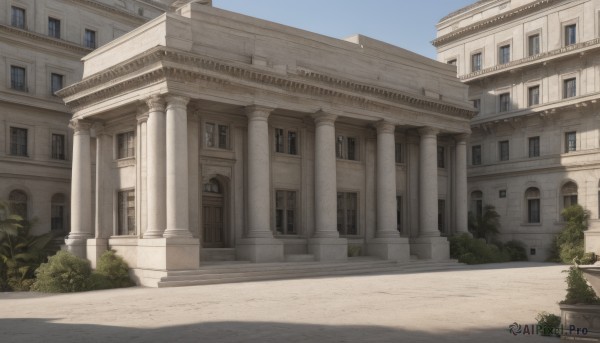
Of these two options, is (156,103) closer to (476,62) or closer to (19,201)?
(19,201)

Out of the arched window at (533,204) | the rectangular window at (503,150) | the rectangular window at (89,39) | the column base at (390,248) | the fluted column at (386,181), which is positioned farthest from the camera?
the rectangular window at (503,150)

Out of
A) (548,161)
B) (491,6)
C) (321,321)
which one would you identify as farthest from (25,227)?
(491,6)

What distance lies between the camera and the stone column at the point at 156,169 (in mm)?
28391

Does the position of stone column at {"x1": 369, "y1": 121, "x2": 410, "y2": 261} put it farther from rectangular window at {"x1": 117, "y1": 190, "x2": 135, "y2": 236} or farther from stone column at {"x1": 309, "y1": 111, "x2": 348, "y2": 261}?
rectangular window at {"x1": 117, "y1": 190, "x2": 135, "y2": 236}

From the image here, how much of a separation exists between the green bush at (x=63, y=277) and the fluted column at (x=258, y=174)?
8119 mm

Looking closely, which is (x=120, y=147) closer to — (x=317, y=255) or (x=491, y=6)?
(x=317, y=255)

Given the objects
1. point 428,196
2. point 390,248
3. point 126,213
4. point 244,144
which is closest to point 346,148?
point 428,196

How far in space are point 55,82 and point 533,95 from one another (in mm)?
32492

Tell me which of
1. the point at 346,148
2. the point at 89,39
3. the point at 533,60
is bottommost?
the point at 346,148

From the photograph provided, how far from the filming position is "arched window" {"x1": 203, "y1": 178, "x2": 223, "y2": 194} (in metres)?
32.8

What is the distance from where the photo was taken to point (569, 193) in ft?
142

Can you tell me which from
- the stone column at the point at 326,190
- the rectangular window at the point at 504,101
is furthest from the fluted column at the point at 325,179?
the rectangular window at the point at 504,101

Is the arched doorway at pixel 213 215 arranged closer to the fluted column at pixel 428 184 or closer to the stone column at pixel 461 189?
the fluted column at pixel 428 184

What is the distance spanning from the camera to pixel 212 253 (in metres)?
31.5
